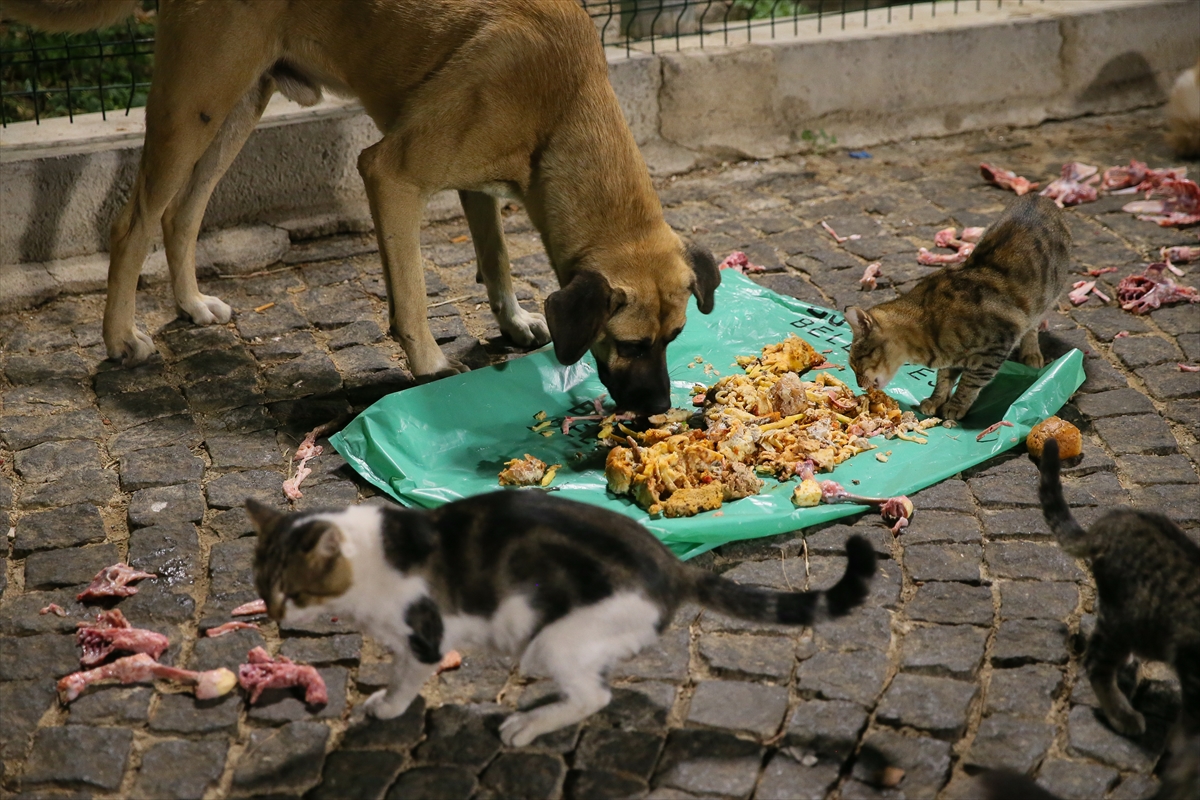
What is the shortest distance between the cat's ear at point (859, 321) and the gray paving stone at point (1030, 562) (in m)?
1.16

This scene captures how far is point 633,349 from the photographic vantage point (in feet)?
16.6

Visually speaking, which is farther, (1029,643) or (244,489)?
(244,489)

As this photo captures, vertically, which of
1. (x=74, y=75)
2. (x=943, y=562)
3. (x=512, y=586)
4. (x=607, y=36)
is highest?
(x=607, y=36)

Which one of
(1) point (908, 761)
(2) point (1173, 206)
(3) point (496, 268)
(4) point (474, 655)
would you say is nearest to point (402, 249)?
(3) point (496, 268)

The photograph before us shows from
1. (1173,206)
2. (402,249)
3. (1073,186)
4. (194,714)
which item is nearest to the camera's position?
(194,714)

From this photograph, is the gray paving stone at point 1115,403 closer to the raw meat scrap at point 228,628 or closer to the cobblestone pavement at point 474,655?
the cobblestone pavement at point 474,655

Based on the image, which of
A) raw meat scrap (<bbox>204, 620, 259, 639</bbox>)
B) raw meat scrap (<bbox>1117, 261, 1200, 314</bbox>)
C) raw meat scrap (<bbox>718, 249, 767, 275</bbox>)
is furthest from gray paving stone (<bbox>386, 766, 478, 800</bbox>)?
raw meat scrap (<bbox>1117, 261, 1200, 314</bbox>)

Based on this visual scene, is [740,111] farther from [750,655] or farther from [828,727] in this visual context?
[828,727]

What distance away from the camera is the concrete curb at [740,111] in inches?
273

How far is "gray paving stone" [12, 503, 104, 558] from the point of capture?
4.57m

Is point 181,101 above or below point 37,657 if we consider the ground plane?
above

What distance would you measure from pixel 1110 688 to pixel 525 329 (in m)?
3.43

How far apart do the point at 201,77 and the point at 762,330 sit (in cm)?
291

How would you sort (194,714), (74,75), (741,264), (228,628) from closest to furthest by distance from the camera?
(194,714), (228,628), (741,264), (74,75)
